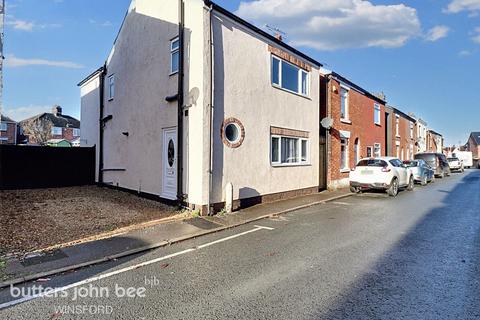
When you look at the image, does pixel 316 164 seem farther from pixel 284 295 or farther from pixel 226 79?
pixel 284 295

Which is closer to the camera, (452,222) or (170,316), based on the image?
(170,316)

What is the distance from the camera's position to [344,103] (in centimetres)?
1784

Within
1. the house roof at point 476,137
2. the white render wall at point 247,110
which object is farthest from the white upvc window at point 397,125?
the house roof at point 476,137

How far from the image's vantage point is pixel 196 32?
945cm

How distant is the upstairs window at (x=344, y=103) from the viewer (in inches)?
687

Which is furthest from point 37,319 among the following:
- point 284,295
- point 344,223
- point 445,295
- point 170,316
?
point 344,223

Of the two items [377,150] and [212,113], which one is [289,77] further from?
[377,150]

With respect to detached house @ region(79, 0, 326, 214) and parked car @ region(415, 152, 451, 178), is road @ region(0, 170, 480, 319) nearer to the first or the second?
detached house @ region(79, 0, 326, 214)

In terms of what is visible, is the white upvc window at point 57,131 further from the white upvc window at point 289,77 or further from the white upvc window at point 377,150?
the white upvc window at point 289,77

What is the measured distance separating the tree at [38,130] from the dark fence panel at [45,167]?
3920 centimetres

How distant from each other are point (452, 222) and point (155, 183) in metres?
9.43

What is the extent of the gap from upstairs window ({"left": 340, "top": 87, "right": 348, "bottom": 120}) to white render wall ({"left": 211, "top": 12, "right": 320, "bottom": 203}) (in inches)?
226

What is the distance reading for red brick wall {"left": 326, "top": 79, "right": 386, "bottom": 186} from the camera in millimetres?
16000

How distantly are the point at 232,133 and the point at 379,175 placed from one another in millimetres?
7556
